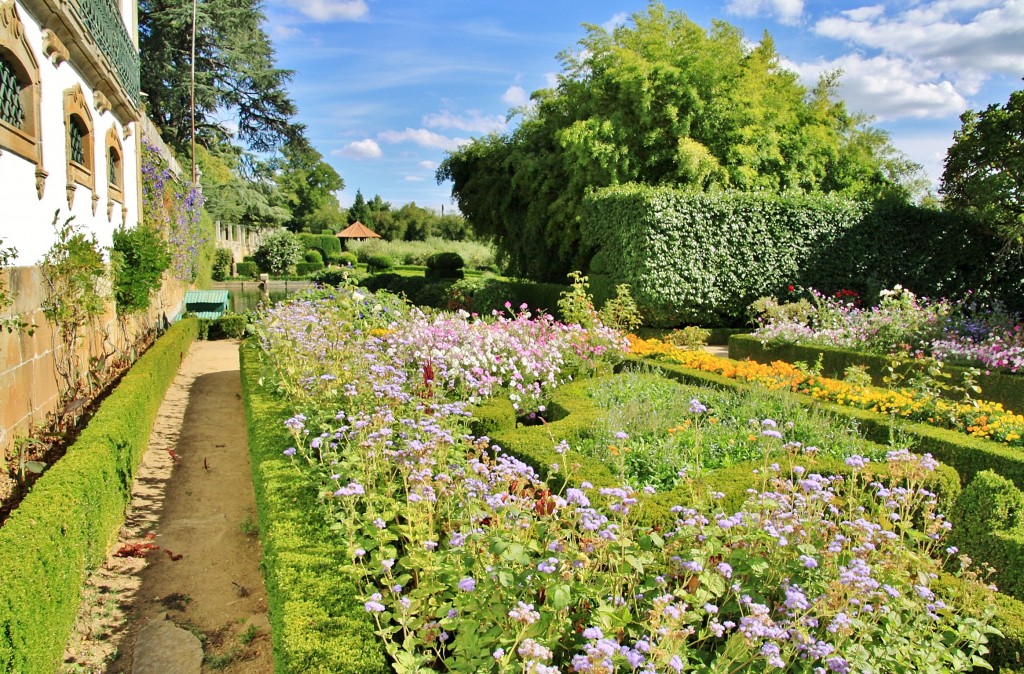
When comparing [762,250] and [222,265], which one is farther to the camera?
[222,265]

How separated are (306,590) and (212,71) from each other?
28.2 meters

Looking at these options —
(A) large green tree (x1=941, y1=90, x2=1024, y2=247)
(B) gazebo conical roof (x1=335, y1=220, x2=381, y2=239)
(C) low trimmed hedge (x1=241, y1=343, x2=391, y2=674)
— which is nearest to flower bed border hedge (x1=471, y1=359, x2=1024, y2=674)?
(C) low trimmed hedge (x1=241, y1=343, x2=391, y2=674)

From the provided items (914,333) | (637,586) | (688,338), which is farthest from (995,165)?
(637,586)

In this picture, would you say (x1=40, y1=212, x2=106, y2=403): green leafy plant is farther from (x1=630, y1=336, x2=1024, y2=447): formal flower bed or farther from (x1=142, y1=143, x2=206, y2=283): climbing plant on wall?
(x1=630, y1=336, x2=1024, y2=447): formal flower bed

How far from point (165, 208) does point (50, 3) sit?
8.20m

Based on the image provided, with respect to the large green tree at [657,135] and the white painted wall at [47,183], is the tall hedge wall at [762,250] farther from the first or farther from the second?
the white painted wall at [47,183]

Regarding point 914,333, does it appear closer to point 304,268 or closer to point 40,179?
point 40,179

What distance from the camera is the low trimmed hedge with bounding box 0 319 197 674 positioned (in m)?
2.46

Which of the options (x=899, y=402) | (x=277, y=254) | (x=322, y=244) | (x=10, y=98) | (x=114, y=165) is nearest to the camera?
(x=10, y=98)

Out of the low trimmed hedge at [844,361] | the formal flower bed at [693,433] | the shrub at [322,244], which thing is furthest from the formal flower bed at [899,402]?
the shrub at [322,244]

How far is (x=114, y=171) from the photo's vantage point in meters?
9.41

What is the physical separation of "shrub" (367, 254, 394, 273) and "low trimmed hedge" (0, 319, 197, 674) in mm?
33329

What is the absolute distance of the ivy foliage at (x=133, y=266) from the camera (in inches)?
342

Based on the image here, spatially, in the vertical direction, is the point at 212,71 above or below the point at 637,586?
above
